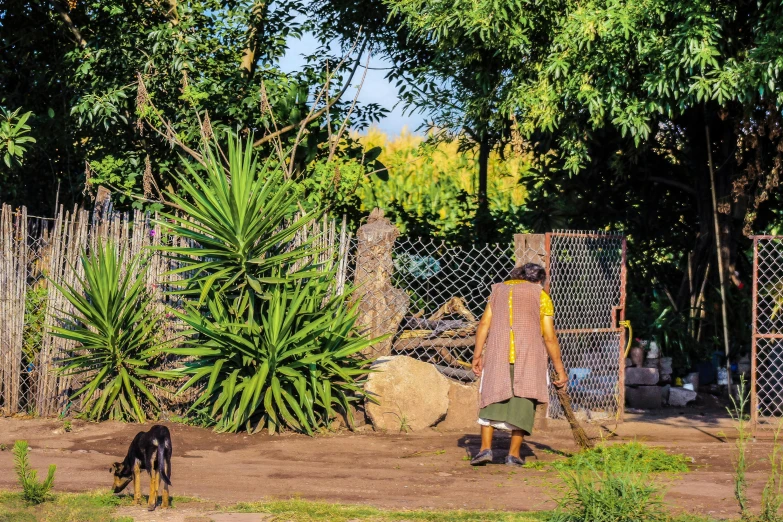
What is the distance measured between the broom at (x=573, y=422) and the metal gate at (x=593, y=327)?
163 centimetres

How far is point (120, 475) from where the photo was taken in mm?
6457

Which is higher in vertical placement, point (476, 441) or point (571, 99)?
point (571, 99)

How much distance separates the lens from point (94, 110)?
12156mm

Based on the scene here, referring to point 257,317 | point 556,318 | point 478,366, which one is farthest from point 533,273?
point 257,317

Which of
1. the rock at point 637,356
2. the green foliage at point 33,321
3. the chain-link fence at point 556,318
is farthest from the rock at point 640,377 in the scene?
the green foliage at point 33,321

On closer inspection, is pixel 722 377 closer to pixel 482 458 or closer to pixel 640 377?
pixel 640 377

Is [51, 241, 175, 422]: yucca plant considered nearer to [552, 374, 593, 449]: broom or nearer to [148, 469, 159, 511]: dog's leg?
[148, 469, 159, 511]: dog's leg

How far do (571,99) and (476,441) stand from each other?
3.77 metres

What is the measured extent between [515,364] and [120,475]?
328 centimetres

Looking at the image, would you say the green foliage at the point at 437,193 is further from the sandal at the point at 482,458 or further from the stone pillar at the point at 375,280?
the sandal at the point at 482,458

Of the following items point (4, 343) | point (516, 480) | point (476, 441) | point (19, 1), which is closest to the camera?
point (516, 480)

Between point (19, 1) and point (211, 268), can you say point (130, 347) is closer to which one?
point (211, 268)

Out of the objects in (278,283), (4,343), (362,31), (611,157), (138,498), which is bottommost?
(138,498)

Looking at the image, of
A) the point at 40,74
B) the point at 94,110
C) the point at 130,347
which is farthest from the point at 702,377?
the point at 40,74
